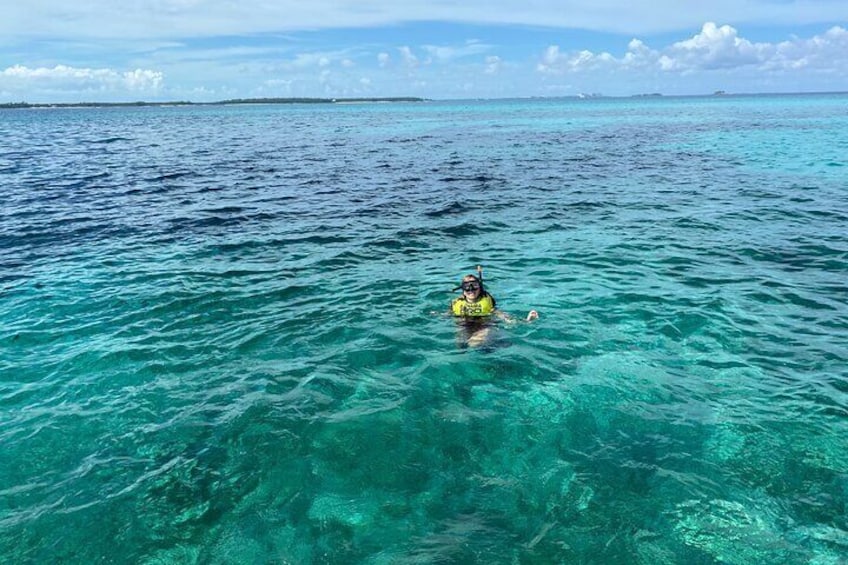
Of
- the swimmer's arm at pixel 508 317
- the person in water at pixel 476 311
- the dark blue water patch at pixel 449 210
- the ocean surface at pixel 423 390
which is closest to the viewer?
the ocean surface at pixel 423 390

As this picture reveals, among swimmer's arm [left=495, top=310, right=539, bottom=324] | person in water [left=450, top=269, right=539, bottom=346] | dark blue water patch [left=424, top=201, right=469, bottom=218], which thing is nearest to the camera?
person in water [left=450, top=269, right=539, bottom=346]

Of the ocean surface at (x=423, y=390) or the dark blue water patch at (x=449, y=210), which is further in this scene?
the dark blue water patch at (x=449, y=210)

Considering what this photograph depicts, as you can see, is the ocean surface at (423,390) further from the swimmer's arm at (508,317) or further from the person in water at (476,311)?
the person in water at (476,311)

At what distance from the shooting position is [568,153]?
5734 cm

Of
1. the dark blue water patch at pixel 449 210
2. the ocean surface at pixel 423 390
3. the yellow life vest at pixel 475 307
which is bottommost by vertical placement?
the ocean surface at pixel 423 390

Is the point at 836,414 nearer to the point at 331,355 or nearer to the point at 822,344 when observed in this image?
the point at 822,344

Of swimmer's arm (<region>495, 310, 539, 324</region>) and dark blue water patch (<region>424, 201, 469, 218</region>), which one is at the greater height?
dark blue water patch (<region>424, 201, 469, 218</region>)

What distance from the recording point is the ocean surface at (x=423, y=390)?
8812 mm

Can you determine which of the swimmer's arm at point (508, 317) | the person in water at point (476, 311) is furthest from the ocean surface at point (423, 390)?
the person in water at point (476, 311)

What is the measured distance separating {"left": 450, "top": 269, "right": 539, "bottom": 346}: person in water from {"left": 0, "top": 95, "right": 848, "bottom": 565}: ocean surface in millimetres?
692

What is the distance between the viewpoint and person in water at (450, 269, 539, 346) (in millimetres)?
15320

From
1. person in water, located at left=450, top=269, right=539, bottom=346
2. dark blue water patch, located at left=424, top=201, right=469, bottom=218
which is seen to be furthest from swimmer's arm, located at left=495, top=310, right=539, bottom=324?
dark blue water patch, located at left=424, top=201, right=469, bottom=218

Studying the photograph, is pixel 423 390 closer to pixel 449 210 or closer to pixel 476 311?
pixel 476 311

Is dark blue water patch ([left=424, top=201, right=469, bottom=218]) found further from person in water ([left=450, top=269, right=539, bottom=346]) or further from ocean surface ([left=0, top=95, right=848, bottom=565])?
person in water ([left=450, top=269, right=539, bottom=346])
